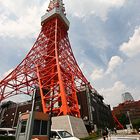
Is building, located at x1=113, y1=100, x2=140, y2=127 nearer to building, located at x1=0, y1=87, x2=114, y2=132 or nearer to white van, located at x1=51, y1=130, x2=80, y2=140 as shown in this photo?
building, located at x1=0, y1=87, x2=114, y2=132

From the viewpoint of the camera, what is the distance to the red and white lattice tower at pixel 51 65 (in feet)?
98.5

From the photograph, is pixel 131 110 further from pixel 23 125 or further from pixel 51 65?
pixel 23 125

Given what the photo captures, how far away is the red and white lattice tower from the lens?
30.0 m

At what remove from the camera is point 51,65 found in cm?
3422

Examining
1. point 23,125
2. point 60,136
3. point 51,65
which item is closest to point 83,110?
point 51,65

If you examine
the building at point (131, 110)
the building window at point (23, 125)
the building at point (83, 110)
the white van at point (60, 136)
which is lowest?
the white van at point (60, 136)

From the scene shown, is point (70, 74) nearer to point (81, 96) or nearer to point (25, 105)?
point (81, 96)

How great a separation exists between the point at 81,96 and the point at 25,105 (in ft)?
41.8

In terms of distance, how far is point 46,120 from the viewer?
35.1 ft

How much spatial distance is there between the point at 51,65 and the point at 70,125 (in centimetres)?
1627

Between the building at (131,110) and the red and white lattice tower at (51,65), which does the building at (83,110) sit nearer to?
the red and white lattice tower at (51,65)

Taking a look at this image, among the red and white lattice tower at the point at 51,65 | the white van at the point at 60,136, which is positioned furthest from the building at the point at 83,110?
the white van at the point at 60,136

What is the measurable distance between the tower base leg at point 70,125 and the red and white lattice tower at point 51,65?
400cm

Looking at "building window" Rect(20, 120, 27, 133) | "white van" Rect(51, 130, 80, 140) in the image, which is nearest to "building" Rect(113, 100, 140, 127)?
"white van" Rect(51, 130, 80, 140)
